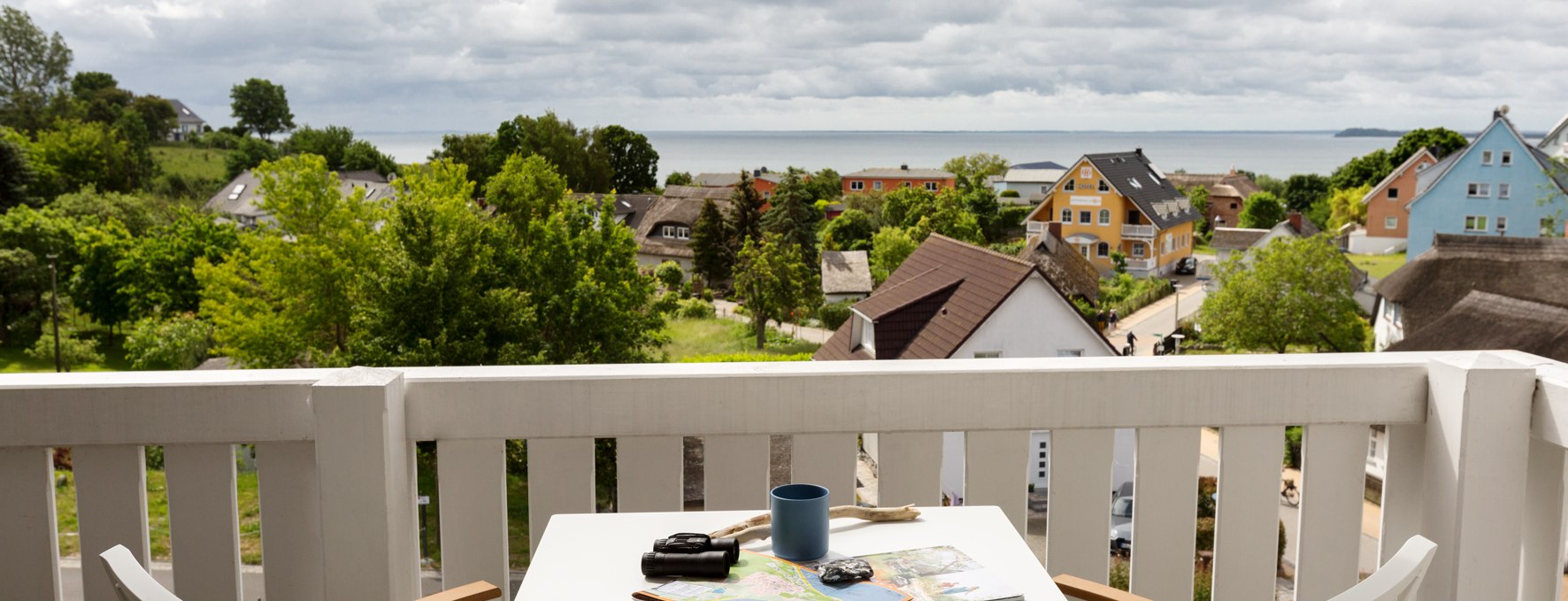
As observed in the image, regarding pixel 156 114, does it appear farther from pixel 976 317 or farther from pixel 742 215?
pixel 976 317

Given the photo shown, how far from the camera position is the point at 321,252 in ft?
71.5

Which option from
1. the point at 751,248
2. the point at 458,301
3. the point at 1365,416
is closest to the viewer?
the point at 1365,416

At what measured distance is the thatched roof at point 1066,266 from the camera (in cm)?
3034

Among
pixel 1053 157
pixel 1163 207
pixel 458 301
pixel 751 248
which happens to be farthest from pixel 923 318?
pixel 1053 157

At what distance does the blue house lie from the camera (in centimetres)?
3391

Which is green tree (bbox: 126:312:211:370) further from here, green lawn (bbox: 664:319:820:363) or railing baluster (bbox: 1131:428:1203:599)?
railing baluster (bbox: 1131:428:1203:599)

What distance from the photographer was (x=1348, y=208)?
46.5 meters

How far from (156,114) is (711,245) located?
34.8 meters

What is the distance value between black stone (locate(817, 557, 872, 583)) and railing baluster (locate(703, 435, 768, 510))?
416 millimetres

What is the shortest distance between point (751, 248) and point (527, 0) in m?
34.7

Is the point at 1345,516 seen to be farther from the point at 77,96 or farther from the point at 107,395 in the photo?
the point at 77,96

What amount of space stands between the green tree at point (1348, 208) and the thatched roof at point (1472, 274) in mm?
21384

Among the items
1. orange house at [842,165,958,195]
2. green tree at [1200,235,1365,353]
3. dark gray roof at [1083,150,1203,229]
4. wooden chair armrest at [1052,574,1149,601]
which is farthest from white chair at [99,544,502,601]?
orange house at [842,165,958,195]

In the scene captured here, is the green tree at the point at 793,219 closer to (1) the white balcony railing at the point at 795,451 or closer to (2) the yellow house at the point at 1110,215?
(2) the yellow house at the point at 1110,215
